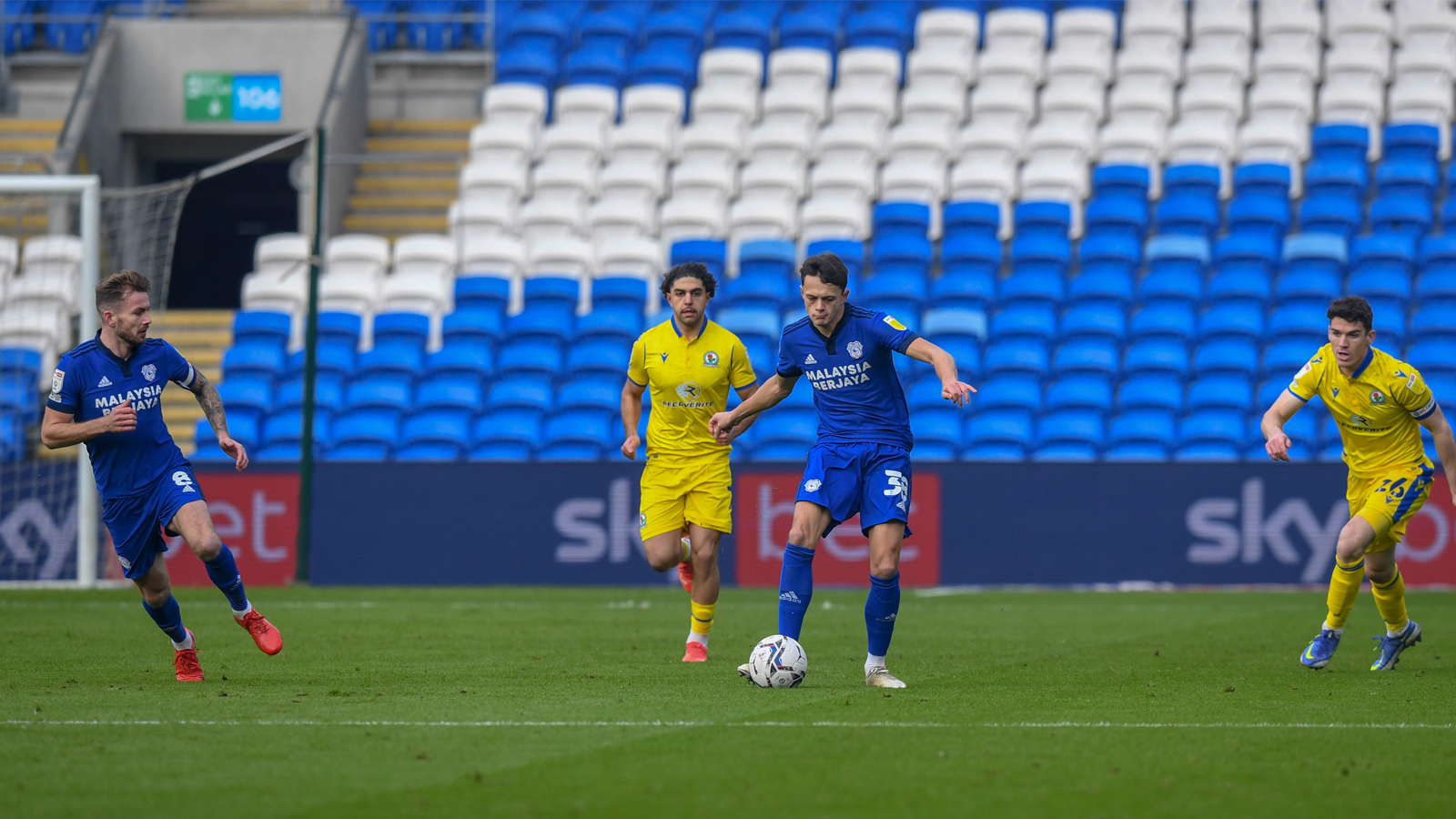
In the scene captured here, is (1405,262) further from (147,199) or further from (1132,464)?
(147,199)

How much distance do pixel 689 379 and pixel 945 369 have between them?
2372 millimetres

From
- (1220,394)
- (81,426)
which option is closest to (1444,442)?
(81,426)

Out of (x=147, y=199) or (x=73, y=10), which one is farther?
(x=73, y=10)

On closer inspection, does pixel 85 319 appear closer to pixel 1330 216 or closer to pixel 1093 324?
pixel 1093 324

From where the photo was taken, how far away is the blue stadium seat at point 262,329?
1861cm

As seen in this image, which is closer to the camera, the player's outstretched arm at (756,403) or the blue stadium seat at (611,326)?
the player's outstretched arm at (756,403)

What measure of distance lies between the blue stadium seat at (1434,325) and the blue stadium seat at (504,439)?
9.62 m

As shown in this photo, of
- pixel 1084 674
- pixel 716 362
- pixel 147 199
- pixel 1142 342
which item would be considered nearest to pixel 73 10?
pixel 147 199

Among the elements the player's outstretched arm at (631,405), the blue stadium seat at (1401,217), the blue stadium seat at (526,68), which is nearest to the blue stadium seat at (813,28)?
the blue stadium seat at (526,68)

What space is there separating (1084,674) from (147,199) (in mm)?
13716

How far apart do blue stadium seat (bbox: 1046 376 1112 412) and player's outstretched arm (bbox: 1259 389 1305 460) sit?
26.4ft

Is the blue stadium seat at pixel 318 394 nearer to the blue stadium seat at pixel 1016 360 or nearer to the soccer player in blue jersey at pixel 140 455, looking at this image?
the blue stadium seat at pixel 1016 360

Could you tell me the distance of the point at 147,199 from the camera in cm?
1825

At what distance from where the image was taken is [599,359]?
1761 cm
